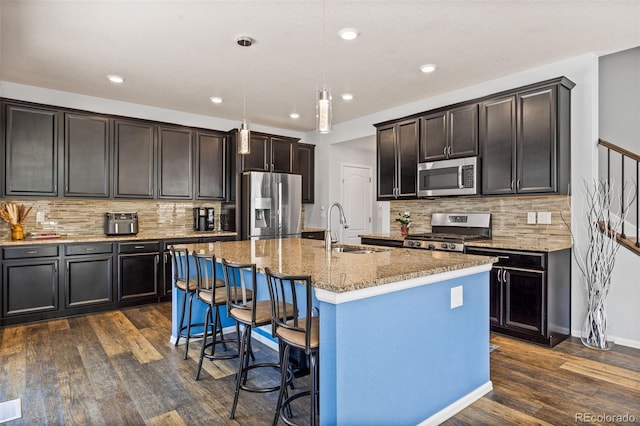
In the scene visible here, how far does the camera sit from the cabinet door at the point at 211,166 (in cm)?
546

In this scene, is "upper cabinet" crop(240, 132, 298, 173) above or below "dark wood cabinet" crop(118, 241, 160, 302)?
above

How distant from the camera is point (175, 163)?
523 centimetres

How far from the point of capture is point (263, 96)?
4719 mm

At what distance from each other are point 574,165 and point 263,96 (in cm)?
349

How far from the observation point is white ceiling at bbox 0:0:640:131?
2.66 m

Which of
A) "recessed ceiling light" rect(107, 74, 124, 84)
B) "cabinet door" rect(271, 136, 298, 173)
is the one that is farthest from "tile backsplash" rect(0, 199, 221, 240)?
"recessed ceiling light" rect(107, 74, 124, 84)

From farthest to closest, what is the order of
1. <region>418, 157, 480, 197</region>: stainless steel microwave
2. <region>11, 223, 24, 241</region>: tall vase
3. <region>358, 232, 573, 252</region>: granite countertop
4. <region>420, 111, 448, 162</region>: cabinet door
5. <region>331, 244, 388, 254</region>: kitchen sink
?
<region>420, 111, 448, 162</region>: cabinet door → <region>11, 223, 24, 241</region>: tall vase → <region>418, 157, 480, 197</region>: stainless steel microwave → <region>358, 232, 573, 252</region>: granite countertop → <region>331, 244, 388, 254</region>: kitchen sink

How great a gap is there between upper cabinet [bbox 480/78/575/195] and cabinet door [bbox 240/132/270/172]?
3134 millimetres

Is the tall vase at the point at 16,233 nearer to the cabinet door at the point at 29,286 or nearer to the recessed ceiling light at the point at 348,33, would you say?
the cabinet door at the point at 29,286

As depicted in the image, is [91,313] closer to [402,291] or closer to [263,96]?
[263,96]

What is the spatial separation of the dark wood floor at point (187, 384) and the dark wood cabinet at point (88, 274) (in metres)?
0.71

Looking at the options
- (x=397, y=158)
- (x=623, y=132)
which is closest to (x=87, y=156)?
(x=397, y=158)

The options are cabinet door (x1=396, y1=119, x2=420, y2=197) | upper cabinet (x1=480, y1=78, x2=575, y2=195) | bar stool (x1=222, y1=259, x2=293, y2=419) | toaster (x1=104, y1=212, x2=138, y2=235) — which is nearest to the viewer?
bar stool (x1=222, y1=259, x2=293, y2=419)

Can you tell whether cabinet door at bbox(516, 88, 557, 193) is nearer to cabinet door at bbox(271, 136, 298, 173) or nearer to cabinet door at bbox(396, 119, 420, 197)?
cabinet door at bbox(396, 119, 420, 197)
